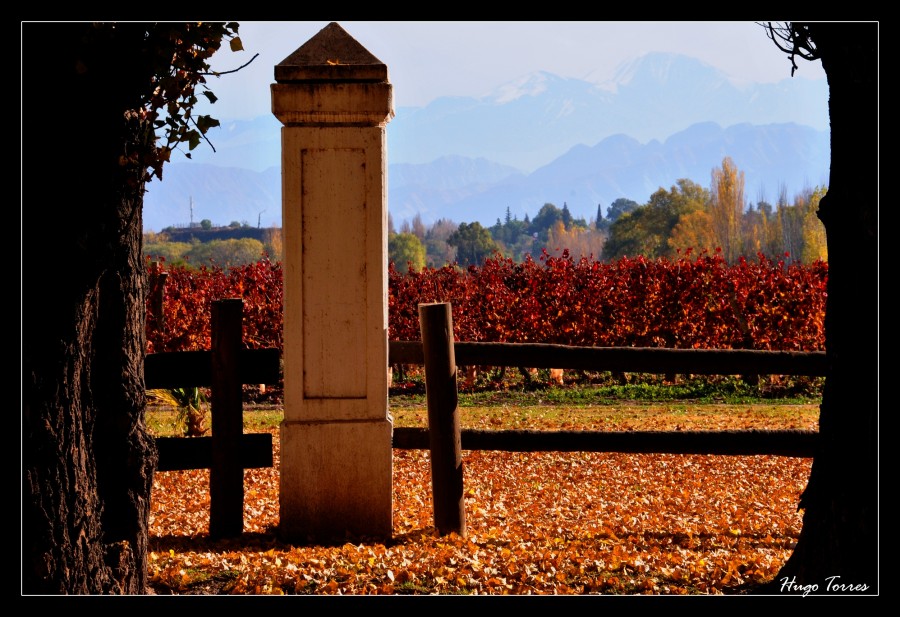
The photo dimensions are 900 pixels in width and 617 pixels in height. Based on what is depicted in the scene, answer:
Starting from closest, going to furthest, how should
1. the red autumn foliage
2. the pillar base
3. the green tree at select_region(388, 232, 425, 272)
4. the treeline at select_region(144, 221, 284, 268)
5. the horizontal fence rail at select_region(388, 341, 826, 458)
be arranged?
the pillar base
the horizontal fence rail at select_region(388, 341, 826, 458)
the red autumn foliage
the treeline at select_region(144, 221, 284, 268)
the green tree at select_region(388, 232, 425, 272)

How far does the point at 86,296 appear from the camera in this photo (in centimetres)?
366

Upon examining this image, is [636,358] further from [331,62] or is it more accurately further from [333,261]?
[331,62]

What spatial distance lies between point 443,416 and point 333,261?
119 cm

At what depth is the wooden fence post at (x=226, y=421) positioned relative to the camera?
226 inches

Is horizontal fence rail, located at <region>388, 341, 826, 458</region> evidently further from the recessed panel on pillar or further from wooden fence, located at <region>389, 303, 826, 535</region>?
the recessed panel on pillar

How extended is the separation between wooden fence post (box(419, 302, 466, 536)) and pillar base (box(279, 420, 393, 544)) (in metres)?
0.31

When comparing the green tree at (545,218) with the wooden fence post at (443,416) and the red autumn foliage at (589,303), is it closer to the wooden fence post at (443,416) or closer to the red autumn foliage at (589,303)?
the red autumn foliage at (589,303)

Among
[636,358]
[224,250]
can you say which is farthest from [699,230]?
[636,358]

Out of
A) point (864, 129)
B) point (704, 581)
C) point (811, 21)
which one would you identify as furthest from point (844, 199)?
point (704, 581)

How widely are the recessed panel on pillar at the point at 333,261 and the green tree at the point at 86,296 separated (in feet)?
5.16

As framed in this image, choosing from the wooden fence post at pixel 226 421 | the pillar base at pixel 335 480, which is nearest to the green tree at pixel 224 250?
the wooden fence post at pixel 226 421

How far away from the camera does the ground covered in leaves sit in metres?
4.61

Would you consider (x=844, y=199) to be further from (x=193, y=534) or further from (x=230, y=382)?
(x=193, y=534)

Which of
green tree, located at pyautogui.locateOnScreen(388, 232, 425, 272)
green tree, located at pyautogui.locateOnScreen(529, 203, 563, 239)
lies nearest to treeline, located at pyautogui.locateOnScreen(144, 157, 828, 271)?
green tree, located at pyautogui.locateOnScreen(388, 232, 425, 272)
